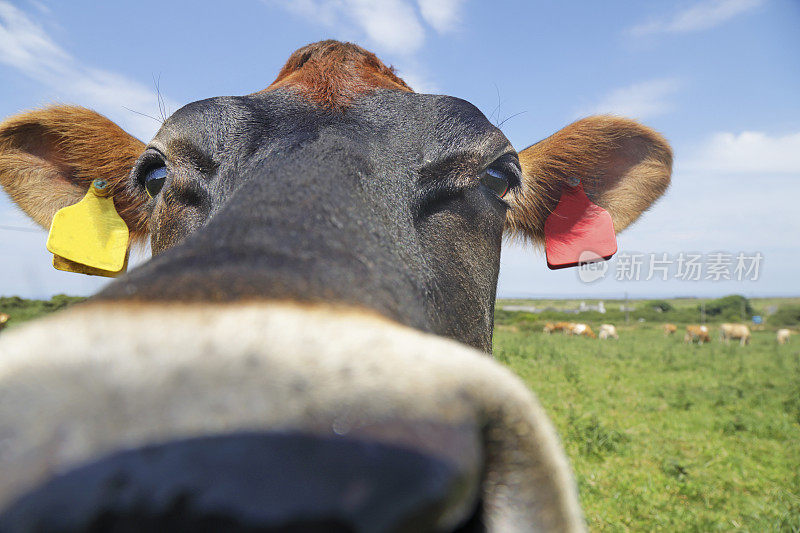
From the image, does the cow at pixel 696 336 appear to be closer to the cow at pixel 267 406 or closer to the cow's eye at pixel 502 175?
the cow's eye at pixel 502 175

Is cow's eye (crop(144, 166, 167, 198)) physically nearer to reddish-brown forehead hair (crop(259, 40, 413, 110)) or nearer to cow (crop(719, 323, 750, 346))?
reddish-brown forehead hair (crop(259, 40, 413, 110))

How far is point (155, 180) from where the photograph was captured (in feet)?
7.40

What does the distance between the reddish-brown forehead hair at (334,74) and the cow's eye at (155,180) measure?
2.08 feet

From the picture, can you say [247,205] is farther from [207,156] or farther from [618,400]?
[618,400]

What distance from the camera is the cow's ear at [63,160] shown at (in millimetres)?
2953

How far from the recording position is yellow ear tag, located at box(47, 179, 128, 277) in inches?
113

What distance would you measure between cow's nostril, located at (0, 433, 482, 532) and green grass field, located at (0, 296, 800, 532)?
531 centimetres

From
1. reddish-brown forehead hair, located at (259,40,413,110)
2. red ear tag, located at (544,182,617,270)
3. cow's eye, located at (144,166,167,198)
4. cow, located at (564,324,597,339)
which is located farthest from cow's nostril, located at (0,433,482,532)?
cow, located at (564,324,597,339)

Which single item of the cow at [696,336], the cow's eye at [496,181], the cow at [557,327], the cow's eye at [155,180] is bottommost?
the cow at [557,327]

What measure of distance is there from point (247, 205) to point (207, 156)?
3.08ft

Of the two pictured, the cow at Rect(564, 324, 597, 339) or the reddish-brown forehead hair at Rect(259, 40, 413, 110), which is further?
the cow at Rect(564, 324, 597, 339)

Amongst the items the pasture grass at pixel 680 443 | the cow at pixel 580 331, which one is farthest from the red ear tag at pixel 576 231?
the cow at pixel 580 331

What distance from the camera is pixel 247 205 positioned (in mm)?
1018

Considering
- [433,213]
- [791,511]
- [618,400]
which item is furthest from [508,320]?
[433,213]
